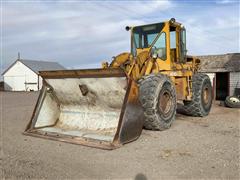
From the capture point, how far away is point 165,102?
25.6 ft

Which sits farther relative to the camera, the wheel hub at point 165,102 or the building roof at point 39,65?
the building roof at point 39,65

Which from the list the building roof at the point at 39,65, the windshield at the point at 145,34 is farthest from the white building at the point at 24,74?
the windshield at the point at 145,34

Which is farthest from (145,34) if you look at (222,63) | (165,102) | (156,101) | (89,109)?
(222,63)

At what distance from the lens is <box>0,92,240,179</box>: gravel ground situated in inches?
185

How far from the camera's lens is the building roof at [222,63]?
20188 millimetres

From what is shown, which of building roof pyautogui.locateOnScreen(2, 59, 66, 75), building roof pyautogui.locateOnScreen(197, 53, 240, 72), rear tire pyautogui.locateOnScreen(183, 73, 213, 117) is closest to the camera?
rear tire pyautogui.locateOnScreen(183, 73, 213, 117)

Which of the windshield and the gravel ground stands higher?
the windshield

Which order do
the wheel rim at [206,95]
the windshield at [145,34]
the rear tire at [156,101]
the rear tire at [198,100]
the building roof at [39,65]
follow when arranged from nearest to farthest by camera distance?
the rear tire at [156,101]
the windshield at [145,34]
the rear tire at [198,100]
the wheel rim at [206,95]
the building roof at [39,65]

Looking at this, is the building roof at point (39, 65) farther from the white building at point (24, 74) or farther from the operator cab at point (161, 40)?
the operator cab at point (161, 40)

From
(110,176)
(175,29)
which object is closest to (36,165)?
(110,176)

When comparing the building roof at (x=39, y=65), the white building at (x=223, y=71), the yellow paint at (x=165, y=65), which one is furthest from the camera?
the building roof at (x=39, y=65)

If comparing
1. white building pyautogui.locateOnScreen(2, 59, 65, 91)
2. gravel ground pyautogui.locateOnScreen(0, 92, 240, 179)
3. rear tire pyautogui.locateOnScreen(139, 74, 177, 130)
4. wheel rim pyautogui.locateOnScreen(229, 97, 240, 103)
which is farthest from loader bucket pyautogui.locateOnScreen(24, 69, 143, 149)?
white building pyautogui.locateOnScreen(2, 59, 65, 91)

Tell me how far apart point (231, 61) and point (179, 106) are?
38.3ft

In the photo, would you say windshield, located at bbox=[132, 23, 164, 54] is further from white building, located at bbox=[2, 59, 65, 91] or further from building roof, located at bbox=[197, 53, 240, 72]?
white building, located at bbox=[2, 59, 65, 91]
